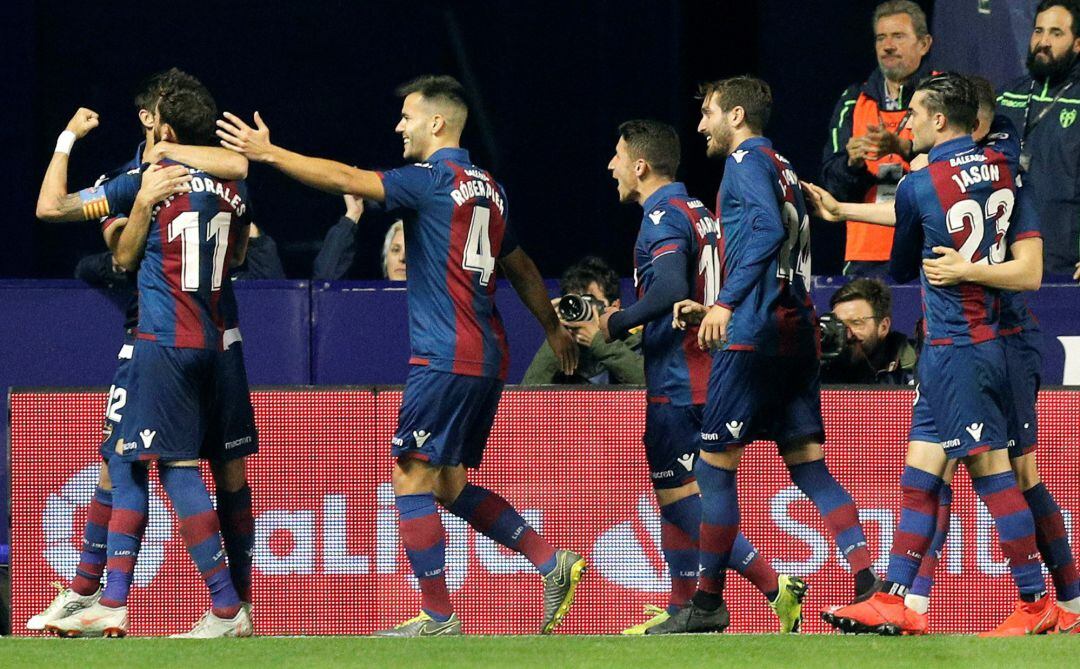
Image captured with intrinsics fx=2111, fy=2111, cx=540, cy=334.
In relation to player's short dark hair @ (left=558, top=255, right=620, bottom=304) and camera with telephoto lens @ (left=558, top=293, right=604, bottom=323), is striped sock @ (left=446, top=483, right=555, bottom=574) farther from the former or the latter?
player's short dark hair @ (left=558, top=255, right=620, bottom=304)

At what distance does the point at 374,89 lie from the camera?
43.7ft

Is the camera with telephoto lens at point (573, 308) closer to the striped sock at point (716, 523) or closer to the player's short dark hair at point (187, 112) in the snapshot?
the striped sock at point (716, 523)

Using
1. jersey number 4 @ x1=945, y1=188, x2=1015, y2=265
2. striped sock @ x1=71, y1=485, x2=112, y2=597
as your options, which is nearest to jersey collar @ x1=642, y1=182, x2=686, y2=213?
A: jersey number 4 @ x1=945, y1=188, x2=1015, y2=265

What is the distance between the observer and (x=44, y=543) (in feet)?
29.8

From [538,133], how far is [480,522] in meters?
Result: 5.77

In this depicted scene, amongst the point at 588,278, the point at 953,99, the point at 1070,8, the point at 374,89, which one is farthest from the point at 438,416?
the point at 374,89

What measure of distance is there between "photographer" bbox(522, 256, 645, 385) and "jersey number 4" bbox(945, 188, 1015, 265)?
1.97m

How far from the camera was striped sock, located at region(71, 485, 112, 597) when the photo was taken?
810 centimetres

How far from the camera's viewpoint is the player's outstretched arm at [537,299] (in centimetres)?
807

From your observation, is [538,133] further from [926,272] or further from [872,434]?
[926,272]

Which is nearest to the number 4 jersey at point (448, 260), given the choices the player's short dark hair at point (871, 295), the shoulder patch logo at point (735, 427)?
the shoulder patch logo at point (735, 427)

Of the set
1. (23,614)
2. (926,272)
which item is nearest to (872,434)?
(926,272)

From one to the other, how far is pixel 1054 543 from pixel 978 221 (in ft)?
4.25

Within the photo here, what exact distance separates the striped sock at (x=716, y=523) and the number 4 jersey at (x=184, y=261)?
187cm
